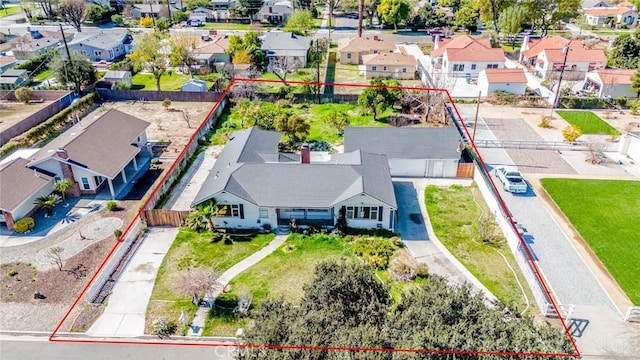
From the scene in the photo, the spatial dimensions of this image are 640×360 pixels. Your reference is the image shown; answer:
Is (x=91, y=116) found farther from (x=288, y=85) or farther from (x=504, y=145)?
(x=504, y=145)

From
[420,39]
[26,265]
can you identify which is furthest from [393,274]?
[420,39]

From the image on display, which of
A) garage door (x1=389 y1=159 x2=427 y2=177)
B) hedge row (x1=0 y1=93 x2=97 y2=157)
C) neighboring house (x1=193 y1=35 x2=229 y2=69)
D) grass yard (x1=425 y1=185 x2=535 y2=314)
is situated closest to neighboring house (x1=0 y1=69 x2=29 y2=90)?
hedge row (x1=0 y1=93 x2=97 y2=157)

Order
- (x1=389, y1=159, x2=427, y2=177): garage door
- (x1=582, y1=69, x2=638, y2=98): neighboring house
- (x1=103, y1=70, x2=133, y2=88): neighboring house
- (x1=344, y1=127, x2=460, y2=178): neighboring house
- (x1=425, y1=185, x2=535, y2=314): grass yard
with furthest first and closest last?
(x1=103, y1=70, x2=133, y2=88): neighboring house, (x1=582, y1=69, x2=638, y2=98): neighboring house, (x1=389, y1=159, x2=427, y2=177): garage door, (x1=344, y1=127, x2=460, y2=178): neighboring house, (x1=425, y1=185, x2=535, y2=314): grass yard

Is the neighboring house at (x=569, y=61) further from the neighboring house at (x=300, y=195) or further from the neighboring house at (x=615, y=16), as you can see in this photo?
the neighboring house at (x=300, y=195)

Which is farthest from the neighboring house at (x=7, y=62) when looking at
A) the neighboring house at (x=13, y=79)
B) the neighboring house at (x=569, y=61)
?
the neighboring house at (x=569, y=61)

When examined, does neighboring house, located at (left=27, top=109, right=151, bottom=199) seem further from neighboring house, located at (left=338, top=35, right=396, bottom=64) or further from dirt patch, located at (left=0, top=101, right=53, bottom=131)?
neighboring house, located at (left=338, top=35, right=396, bottom=64)

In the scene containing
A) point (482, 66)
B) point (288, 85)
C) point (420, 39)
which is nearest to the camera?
point (288, 85)

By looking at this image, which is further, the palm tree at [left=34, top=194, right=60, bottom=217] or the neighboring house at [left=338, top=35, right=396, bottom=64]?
the neighboring house at [left=338, top=35, right=396, bottom=64]
